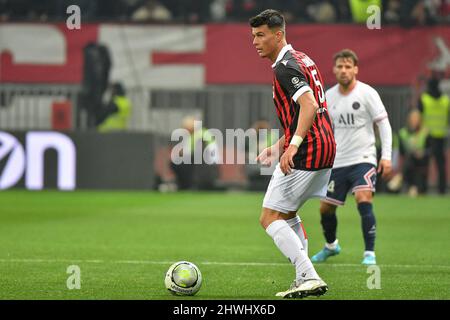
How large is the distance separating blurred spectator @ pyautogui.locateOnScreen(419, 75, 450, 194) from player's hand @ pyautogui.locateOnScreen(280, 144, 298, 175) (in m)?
15.2

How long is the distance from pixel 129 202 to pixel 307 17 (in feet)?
22.1

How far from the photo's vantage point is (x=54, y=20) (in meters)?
24.2

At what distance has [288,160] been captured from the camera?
7758 mm

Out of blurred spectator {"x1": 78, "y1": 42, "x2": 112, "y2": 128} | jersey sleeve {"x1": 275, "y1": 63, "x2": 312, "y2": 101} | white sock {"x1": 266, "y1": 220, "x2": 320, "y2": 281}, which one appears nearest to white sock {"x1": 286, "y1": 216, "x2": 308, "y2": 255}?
white sock {"x1": 266, "y1": 220, "x2": 320, "y2": 281}

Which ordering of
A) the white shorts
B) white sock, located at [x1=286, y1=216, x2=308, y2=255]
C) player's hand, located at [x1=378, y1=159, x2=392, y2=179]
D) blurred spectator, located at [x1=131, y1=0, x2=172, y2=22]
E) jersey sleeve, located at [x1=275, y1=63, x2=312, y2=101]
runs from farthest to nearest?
blurred spectator, located at [x1=131, y1=0, x2=172, y2=22]
player's hand, located at [x1=378, y1=159, x2=392, y2=179]
white sock, located at [x1=286, y1=216, x2=308, y2=255]
the white shorts
jersey sleeve, located at [x1=275, y1=63, x2=312, y2=101]

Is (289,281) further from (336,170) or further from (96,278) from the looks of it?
(336,170)

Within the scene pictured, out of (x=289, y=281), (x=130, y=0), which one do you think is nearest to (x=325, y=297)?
(x=289, y=281)

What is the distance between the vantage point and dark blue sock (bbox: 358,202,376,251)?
1091 cm

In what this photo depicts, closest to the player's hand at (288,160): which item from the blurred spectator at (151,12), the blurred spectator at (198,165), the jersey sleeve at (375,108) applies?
the jersey sleeve at (375,108)

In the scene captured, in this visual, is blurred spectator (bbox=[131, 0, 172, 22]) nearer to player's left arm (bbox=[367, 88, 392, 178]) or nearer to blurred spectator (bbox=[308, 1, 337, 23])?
blurred spectator (bbox=[308, 1, 337, 23])

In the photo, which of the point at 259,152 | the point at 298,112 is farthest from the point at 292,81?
the point at 259,152

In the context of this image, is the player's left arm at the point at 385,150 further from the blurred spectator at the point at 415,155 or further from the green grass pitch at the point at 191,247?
the blurred spectator at the point at 415,155

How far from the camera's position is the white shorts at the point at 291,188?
8141mm
